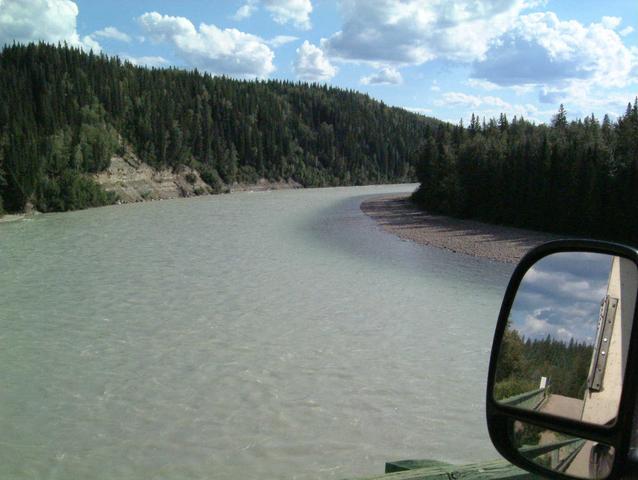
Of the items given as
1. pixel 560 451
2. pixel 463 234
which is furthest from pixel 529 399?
pixel 463 234

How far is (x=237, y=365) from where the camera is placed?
1079 cm

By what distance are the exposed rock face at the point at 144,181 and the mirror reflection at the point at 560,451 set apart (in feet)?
182

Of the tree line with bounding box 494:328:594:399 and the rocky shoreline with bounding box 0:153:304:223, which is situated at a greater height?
the rocky shoreline with bounding box 0:153:304:223

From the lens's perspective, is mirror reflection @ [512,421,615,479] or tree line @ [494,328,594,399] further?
tree line @ [494,328,594,399]

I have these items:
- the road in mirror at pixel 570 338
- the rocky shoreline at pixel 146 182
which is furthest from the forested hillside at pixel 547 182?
the rocky shoreline at pixel 146 182

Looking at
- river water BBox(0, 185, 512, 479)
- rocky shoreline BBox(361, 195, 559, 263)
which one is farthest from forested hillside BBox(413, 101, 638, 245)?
river water BBox(0, 185, 512, 479)

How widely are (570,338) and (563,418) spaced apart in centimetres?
27

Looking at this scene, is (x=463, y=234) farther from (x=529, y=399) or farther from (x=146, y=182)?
(x=146, y=182)

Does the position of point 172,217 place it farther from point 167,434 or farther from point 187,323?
point 167,434

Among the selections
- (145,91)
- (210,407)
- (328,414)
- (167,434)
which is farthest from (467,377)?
(145,91)

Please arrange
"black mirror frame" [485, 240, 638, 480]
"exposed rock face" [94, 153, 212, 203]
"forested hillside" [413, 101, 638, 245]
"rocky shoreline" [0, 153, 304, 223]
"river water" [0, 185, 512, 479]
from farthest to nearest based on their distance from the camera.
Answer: "exposed rock face" [94, 153, 212, 203]
"rocky shoreline" [0, 153, 304, 223]
"forested hillside" [413, 101, 638, 245]
"river water" [0, 185, 512, 479]
"black mirror frame" [485, 240, 638, 480]

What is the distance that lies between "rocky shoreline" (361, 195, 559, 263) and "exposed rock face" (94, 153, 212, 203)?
23626 millimetres

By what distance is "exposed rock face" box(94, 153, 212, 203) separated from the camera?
184 ft

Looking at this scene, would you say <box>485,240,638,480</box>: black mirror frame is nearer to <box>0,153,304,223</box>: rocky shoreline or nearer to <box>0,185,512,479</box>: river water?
<box>0,185,512,479</box>: river water
